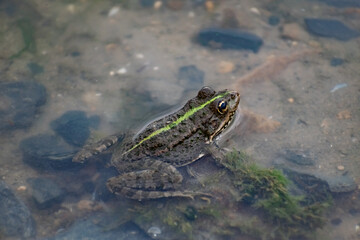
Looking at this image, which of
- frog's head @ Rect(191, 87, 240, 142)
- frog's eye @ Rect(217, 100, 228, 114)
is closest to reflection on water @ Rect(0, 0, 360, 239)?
frog's head @ Rect(191, 87, 240, 142)

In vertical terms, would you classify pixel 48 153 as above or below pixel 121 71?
below

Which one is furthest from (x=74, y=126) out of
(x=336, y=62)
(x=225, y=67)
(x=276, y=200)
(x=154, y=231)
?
(x=336, y=62)

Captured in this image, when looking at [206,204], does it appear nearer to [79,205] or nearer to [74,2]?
[79,205]

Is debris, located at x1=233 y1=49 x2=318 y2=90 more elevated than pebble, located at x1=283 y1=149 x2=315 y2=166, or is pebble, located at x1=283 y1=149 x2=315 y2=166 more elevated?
debris, located at x1=233 y1=49 x2=318 y2=90

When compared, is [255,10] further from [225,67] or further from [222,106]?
[222,106]

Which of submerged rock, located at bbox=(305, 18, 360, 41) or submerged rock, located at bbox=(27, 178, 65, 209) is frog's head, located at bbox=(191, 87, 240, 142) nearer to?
submerged rock, located at bbox=(27, 178, 65, 209)

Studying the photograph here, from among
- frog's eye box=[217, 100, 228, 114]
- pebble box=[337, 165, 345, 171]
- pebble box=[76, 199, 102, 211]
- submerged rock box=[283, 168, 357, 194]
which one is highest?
frog's eye box=[217, 100, 228, 114]
